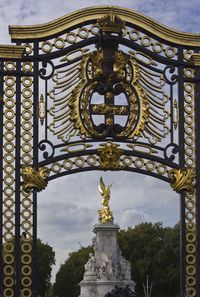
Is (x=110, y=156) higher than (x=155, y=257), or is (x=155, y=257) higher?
(x=155, y=257)

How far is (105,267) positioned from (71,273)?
13352 millimetres

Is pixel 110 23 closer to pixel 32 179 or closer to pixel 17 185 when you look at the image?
pixel 32 179

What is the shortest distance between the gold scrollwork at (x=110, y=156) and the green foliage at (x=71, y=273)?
1050 inches

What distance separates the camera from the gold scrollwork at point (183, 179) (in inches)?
476

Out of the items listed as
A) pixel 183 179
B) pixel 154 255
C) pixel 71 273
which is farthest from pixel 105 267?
pixel 183 179

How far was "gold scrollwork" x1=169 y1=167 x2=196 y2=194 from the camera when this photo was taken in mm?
12102

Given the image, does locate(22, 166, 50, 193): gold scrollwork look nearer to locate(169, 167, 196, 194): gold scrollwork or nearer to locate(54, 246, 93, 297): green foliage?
locate(169, 167, 196, 194): gold scrollwork

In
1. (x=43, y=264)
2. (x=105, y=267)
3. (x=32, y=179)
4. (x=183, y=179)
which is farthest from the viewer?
(x=43, y=264)

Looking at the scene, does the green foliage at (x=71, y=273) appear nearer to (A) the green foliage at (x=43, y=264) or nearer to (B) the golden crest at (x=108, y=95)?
(A) the green foliage at (x=43, y=264)

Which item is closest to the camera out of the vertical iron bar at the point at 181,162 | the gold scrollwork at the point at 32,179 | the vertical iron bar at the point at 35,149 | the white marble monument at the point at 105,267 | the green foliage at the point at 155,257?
the vertical iron bar at the point at 35,149

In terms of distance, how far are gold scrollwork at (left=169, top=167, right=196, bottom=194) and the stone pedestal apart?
47.2 ft

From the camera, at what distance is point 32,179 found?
11.7m

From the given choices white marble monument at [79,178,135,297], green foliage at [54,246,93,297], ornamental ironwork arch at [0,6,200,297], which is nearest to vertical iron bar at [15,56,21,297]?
ornamental ironwork arch at [0,6,200,297]

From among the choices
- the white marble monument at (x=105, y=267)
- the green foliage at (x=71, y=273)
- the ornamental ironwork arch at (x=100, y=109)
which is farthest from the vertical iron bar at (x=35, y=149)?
the green foliage at (x=71, y=273)
